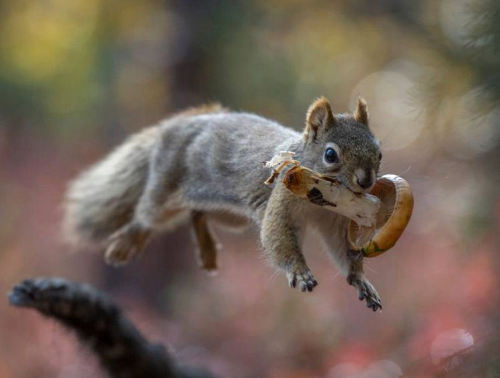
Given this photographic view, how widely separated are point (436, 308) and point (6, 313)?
4.36m

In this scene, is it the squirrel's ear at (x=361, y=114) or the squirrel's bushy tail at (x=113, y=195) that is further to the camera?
the squirrel's bushy tail at (x=113, y=195)

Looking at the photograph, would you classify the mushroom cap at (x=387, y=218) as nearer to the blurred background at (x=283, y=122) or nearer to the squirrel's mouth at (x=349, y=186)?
the squirrel's mouth at (x=349, y=186)

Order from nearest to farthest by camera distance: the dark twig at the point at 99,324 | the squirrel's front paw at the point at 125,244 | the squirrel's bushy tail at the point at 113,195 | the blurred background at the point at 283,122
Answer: the dark twig at the point at 99,324, the squirrel's front paw at the point at 125,244, the blurred background at the point at 283,122, the squirrel's bushy tail at the point at 113,195

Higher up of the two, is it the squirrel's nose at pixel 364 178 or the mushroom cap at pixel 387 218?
the squirrel's nose at pixel 364 178

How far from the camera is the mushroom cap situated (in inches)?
57.6

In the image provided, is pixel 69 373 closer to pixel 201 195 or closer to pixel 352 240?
pixel 201 195

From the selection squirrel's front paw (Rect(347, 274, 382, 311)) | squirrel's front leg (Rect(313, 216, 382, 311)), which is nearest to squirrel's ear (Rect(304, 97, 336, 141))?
squirrel's front leg (Rect(313, 216, 382, 311))

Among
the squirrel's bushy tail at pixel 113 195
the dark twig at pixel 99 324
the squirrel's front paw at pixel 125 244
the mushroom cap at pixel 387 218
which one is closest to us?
the mushroom cap at pixel 387 218

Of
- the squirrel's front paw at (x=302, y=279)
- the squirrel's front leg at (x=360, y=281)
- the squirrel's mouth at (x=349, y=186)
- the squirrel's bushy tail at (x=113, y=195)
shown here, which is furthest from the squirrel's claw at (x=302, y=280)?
the squirrel's bushy tail at (x=113, y=195)

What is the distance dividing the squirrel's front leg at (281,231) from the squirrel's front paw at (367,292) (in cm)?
14

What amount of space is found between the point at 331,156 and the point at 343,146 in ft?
0.13

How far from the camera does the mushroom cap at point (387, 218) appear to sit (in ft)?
4.80

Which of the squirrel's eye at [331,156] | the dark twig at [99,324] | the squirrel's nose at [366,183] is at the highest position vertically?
the dark twig at [99,324]

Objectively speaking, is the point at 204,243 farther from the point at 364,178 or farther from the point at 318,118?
the point at 364,178
